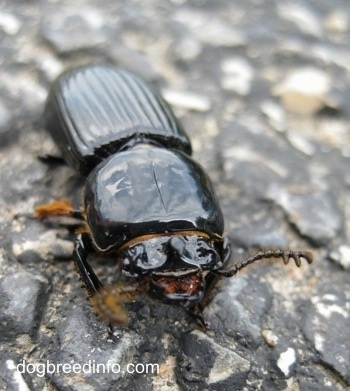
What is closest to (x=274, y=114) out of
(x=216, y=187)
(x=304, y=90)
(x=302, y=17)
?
(x=304, y=90)

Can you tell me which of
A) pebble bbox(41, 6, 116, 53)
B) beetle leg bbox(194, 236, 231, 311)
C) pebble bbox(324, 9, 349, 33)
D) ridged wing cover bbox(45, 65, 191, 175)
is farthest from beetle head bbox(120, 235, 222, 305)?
pebble bbox(324, 9, 349, 33)

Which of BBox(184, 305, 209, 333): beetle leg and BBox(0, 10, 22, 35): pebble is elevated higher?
BBox(0, 10, 22, 35): pebble

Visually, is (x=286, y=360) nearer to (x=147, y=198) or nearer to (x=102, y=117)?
(x=147, y=198)

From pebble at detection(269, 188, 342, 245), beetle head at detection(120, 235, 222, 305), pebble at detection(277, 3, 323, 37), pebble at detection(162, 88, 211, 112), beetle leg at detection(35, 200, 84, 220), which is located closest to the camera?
beetle head at detection(120, 235, 222, 305)

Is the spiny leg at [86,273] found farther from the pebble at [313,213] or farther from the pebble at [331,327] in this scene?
the pebble at [313,213]

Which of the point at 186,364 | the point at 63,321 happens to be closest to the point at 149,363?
the point at 186,364

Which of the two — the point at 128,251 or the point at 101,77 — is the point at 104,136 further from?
the point at 128,251

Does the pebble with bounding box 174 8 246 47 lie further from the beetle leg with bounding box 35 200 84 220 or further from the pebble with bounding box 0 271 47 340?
the pebble with bounding box 0 271 47 340

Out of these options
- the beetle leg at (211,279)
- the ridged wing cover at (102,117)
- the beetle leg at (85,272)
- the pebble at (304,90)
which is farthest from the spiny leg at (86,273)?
the pebble at (304,90)
